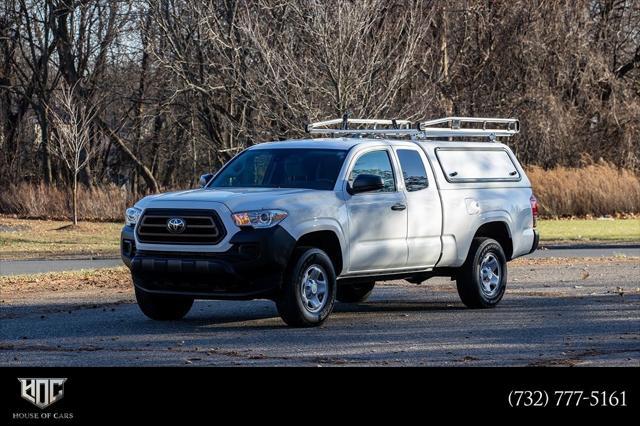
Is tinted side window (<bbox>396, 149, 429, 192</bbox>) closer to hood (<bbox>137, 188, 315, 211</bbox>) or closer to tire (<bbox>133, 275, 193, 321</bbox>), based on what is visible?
hood (<bbox>137, 188, 315, 211</bbox>)

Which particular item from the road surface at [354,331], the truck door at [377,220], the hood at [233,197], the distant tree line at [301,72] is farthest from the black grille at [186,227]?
the distant tree line at [301,72]

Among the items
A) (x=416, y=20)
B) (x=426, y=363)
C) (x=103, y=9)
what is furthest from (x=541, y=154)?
(x=426, y=363)

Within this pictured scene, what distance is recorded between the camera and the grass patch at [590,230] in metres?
31.0

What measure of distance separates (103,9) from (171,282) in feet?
134

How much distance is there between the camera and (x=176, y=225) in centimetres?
1247

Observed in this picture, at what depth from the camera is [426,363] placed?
10.1m

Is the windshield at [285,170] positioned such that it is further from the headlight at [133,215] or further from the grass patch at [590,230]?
the grass patch at [590,230]

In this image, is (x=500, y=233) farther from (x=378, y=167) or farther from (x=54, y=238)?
(x=54, y=238)

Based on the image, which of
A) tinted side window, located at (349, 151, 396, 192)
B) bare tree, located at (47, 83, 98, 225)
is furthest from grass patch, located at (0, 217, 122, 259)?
tinted side window, located at (349, 151, 396, 192)

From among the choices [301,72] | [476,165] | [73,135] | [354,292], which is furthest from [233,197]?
[73,135]

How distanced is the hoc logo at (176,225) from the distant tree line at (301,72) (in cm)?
1845

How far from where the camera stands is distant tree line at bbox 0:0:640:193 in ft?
111

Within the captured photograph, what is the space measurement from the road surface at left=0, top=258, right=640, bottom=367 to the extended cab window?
1.58 m

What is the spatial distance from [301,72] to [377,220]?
65.0 ft
